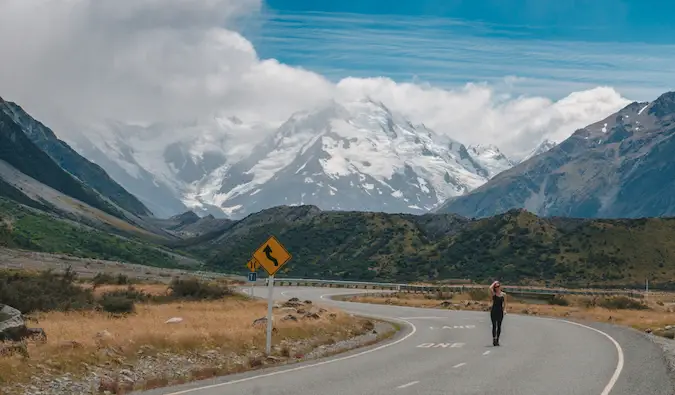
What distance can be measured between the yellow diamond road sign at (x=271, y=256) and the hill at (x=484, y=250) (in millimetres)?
89217

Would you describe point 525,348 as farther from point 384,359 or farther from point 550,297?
point 550,297

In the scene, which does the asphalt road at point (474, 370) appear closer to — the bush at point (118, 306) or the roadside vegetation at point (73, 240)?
the bush at point (118, 306)

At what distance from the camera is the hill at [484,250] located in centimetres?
11438

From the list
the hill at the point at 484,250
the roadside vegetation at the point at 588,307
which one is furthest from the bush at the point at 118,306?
the hill at the point at 484,250

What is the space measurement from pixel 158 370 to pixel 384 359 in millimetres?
6305

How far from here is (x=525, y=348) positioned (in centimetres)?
2531

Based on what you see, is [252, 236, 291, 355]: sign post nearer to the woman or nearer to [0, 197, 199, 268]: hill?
the woman

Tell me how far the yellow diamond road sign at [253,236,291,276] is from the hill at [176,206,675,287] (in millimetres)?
89217

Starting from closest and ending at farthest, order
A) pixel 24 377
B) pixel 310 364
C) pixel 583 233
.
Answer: pixel 24 377 → pixel 310 364 → pixel 583 233

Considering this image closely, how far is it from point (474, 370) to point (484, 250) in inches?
4475

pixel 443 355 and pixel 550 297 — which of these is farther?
pixel 550 297

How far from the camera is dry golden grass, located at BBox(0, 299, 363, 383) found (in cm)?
1767

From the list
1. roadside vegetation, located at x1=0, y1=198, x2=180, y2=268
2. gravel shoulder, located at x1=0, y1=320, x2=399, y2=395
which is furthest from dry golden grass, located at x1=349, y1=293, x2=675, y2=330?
roadside vegetation, located at x1=0, y1=198, x2=180, y2=268

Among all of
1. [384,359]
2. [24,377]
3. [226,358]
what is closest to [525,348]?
[384,359]
